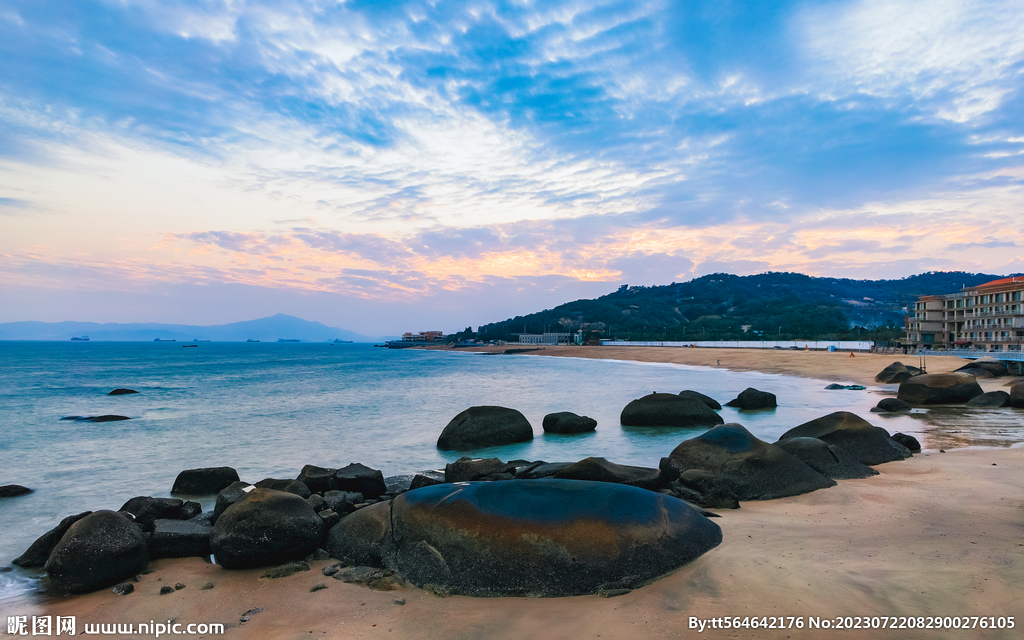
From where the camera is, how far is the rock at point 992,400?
67.4ft

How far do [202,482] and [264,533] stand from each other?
20.8 feet

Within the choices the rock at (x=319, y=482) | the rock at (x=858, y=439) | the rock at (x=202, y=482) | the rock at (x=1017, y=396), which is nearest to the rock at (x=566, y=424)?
the rock at (x=858, y=439)

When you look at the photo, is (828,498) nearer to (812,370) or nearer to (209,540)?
(209,540)

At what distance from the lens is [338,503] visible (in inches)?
357

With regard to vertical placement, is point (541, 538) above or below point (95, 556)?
above

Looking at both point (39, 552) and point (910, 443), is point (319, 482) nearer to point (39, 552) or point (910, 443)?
point (39, 552)

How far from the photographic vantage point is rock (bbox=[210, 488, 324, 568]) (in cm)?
685

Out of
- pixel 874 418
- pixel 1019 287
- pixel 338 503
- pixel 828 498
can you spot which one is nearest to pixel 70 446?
pixel 338 503

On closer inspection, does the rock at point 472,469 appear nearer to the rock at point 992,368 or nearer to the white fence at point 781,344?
the rock at point 992,368

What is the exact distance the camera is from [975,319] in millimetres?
66812

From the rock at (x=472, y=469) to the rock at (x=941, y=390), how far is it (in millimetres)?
20290

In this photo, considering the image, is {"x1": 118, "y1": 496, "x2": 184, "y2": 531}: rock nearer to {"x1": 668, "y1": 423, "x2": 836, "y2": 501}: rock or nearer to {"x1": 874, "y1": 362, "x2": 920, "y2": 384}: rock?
{"x1": 668, "y1": 423, "x2": 836, "y2": 501}: rock

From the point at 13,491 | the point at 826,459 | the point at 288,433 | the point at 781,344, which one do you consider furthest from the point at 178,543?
the point at 781,344

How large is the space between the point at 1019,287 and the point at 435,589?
260ft
